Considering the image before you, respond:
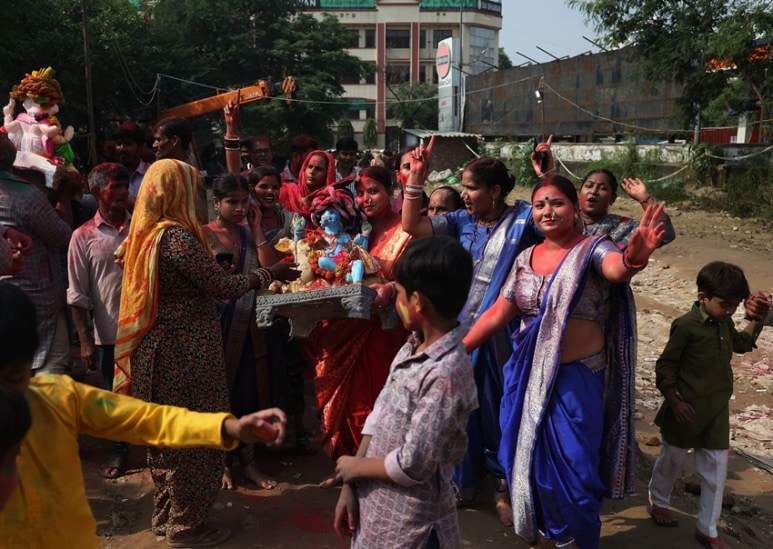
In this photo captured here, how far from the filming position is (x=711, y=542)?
365 centimetres

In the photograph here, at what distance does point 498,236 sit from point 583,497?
4.66ft

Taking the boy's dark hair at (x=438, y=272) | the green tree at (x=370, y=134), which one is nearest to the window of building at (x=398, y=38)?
the green tree at (x=370, y=134)

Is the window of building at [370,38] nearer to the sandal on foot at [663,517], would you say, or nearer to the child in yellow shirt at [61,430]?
the sandal on foot at [663,517]

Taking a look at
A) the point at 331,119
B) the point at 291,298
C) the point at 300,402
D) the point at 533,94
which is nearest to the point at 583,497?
the point at 291,298

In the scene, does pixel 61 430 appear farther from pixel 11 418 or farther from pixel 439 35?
pixel 439 35

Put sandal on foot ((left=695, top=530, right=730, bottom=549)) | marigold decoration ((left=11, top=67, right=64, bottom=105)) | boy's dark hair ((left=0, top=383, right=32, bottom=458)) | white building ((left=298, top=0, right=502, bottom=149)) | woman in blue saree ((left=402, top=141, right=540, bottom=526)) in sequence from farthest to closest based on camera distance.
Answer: white building ((left=298, top=0, right=502, bottom=149)) → marigold decoration ((left=11, top=67, right=64, bottom=105)) → woman in blue saree ((left=402, top=141, right=540, bottom=526)) → sandal on foot ((left=695, top=530, right=730, bottom=549)) → boy's dark hair ((left=0, top=383, right=32, bottom=458))

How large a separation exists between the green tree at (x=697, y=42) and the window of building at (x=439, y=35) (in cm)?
4604

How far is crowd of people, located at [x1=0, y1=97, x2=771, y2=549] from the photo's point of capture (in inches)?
76.9

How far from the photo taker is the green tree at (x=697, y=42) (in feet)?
43.1

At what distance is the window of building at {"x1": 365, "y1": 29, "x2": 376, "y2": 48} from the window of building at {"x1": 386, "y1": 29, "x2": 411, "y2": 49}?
1.26m

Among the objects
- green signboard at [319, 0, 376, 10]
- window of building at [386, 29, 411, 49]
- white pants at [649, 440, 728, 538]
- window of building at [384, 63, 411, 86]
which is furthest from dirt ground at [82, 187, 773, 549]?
window of building at [386, 29, 411, 49]

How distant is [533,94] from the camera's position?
1086 inches

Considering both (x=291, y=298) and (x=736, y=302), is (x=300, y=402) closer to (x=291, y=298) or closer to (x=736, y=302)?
(x=291, y=298)

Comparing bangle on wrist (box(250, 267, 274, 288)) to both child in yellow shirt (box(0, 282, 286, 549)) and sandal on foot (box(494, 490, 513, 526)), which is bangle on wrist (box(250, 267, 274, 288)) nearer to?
child in yellow shirt (box(0, 282, 286, 549))
